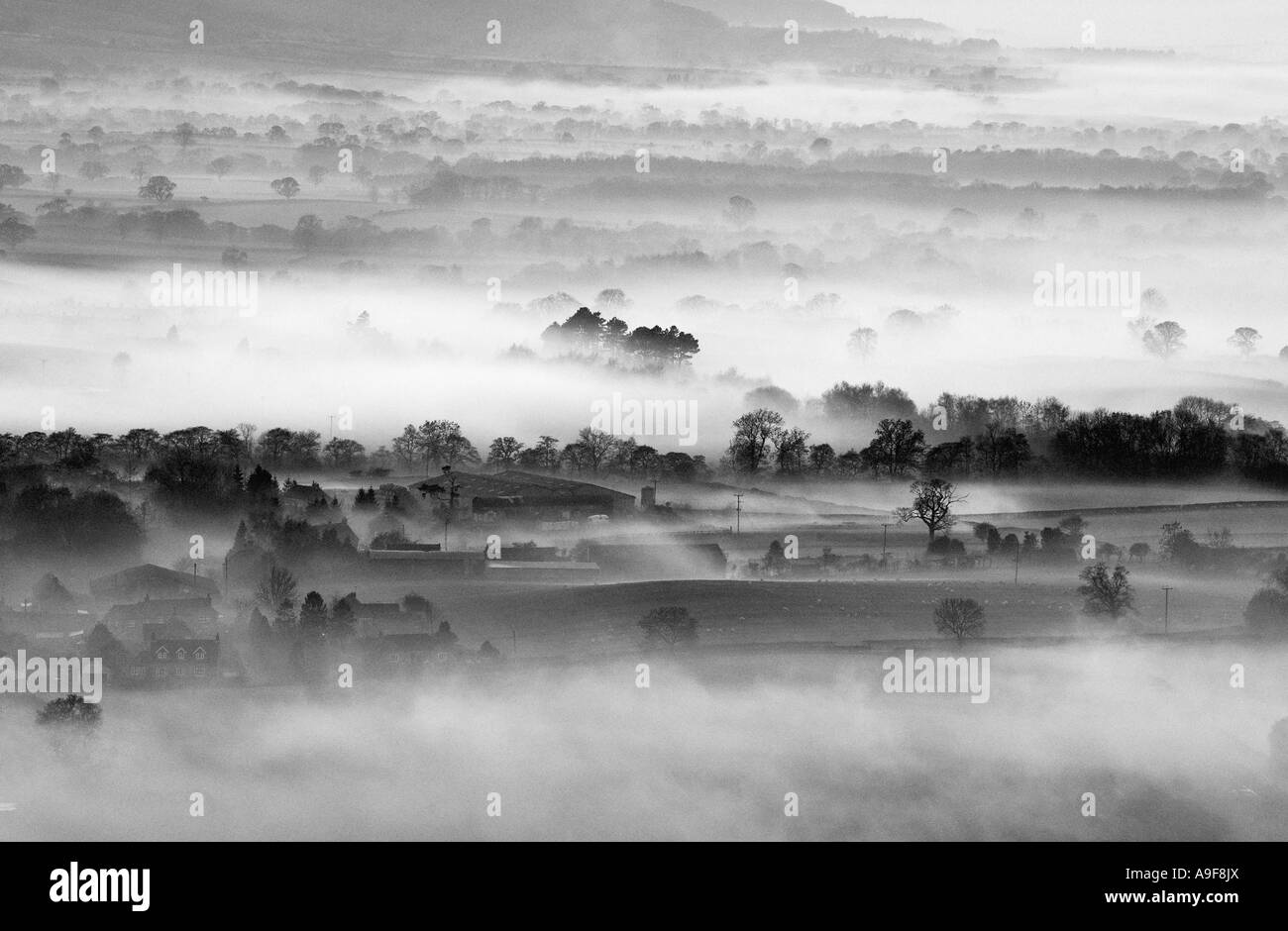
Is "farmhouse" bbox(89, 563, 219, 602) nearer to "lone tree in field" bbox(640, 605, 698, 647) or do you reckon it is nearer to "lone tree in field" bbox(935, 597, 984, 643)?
"lone tree in field" bbox(640, 605, 698, 647)

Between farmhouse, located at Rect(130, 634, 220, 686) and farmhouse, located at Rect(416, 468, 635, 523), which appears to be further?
farmhouse, located at Rect(416, 468, 635, 523)

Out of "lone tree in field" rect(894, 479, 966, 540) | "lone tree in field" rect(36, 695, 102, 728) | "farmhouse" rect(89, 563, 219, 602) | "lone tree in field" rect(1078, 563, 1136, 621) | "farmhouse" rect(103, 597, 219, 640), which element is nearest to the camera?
"lone tree in field" rect(36, 695, 102, 728)

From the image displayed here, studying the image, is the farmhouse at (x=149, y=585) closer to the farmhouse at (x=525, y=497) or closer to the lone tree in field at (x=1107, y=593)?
the farmhouse at (x=525, y=497)

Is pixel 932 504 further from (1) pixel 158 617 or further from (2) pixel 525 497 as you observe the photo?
(1) pixel 158 617

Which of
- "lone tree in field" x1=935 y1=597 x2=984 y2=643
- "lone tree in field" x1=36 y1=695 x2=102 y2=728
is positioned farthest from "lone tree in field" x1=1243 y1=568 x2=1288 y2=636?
"lone tree in field" x1=36 y1=695 x2=102 y2=728

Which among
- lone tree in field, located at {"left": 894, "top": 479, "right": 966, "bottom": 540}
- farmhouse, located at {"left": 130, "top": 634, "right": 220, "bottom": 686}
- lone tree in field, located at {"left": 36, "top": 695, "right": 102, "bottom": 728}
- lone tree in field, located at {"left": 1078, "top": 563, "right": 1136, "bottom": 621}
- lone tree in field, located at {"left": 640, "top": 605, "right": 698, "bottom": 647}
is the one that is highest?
lone tree in field, located at {"left": 894, "top": 479, "right": 966, "bottom": 540}

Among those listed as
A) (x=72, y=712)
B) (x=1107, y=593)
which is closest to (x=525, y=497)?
(x=72, y=712)
